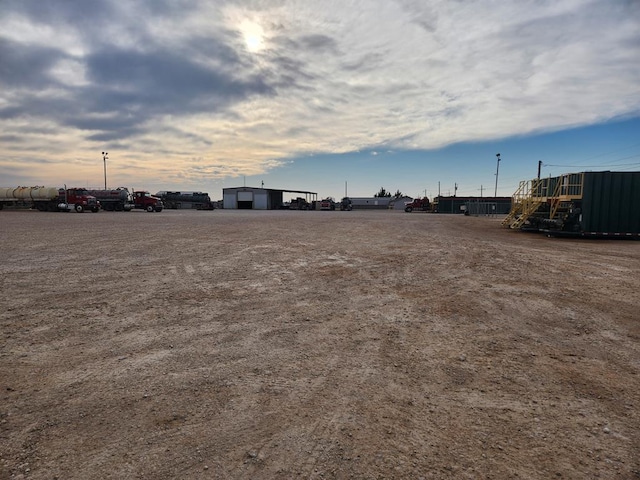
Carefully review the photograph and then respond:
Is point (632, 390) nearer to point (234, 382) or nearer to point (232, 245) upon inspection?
point (234, 382)

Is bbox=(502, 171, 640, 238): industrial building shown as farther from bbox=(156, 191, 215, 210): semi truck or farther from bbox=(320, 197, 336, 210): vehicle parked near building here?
bbox=(156, 191, 215, 210): semi truck

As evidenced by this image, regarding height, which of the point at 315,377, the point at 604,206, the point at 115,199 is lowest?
the point at 315,377

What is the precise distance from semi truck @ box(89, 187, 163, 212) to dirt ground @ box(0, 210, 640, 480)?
1700 inches

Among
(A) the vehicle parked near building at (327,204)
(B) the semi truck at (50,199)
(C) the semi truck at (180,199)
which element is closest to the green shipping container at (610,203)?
(B) the semi truck at (50,199)

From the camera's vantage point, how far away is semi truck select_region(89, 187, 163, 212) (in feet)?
151

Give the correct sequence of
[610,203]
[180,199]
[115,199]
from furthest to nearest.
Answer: [180,199] < [115,199] < [610,203]

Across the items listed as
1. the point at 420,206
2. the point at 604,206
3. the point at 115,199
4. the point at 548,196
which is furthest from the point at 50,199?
the point at 420,206

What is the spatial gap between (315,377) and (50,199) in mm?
51400

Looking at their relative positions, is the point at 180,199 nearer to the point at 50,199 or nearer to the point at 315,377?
the point at 50,199

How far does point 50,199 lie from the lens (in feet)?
141

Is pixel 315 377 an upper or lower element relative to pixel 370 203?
lower

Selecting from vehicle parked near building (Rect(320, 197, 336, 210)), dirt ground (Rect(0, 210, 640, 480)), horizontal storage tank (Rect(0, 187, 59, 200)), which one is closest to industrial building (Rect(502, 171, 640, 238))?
dirt ground (Rect(0, 210, 640, 480))

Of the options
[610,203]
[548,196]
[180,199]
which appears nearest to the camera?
[610,203]

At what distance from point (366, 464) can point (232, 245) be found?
1116 cm
